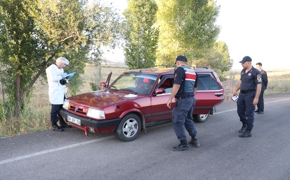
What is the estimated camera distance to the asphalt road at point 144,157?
357cm

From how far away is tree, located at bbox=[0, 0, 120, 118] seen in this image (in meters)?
6.54

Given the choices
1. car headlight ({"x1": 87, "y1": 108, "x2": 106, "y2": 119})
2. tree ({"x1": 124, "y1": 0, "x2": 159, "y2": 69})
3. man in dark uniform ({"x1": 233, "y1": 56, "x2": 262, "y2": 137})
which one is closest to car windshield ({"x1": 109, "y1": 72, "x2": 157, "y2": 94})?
car headlight ({"x1": 87, "y1": 108, "x2": 106, "y2": 119})

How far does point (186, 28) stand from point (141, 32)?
6.47 m

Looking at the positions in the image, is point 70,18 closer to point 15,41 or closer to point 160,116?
point 15,41

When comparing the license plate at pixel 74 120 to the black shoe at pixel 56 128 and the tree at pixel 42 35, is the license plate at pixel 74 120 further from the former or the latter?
the tree at pixel 42 35

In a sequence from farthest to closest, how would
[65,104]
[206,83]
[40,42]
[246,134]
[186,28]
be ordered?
[186,28], [40,42], [206,83], [246,134], [65,104]

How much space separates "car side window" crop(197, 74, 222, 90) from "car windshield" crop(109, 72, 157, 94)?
62.5 inches

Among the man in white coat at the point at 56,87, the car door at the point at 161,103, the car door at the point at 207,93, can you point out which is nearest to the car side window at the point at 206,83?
the car door at the point at 207,93

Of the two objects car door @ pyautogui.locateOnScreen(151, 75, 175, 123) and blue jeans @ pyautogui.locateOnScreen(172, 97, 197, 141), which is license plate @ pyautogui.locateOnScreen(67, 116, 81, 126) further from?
blue jeans @ pyautogui.locateOnScreen(172, 97, 197, 141)

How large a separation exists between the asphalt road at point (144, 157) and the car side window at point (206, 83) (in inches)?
52.5

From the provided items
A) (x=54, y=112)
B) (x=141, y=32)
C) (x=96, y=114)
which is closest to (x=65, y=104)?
(x=54, y=112)

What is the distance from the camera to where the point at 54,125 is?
18.4 ft

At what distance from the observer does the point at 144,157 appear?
4.23 meters

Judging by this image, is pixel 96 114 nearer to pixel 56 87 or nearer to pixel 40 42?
pixel 56 87
